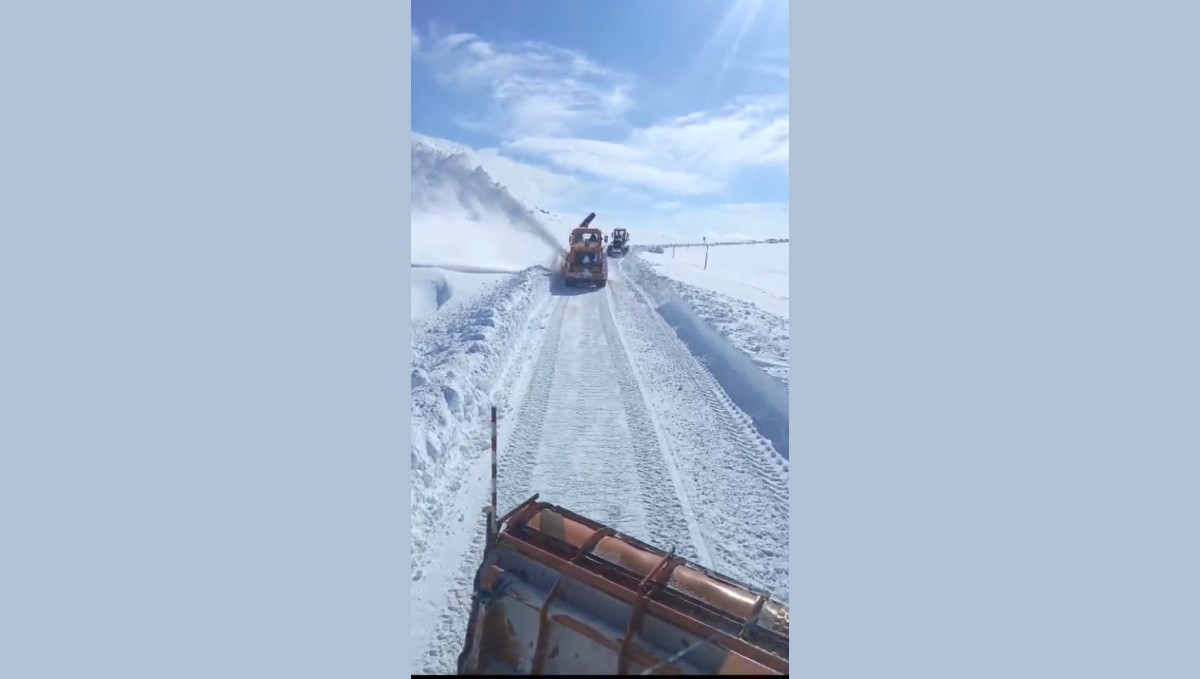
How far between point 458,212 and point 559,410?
7.08ft

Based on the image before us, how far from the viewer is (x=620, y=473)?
5508 mm

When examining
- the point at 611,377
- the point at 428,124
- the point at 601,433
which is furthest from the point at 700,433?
the point at 428,124

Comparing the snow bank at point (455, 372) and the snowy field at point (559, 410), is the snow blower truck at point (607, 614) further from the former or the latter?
the snow bank at point (455, 372)

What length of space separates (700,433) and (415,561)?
300 centimetres

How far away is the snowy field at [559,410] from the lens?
4.66 metres

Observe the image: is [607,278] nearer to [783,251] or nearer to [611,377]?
[611,377]

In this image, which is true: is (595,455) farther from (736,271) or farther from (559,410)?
(736,271)

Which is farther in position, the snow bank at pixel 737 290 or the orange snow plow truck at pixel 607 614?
the snow bank at pixel 737 290

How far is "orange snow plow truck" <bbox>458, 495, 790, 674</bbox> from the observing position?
10.4ft

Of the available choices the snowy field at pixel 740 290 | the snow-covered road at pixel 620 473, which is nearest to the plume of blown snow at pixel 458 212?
the snow-covered road at pixel 620 473

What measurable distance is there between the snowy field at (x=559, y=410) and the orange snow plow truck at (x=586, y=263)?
115 centimetres

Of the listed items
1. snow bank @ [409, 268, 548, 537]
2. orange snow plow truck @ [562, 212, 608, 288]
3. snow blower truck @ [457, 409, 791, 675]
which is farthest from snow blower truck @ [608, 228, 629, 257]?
snow blower truck @ [457, 409, 791, 675]

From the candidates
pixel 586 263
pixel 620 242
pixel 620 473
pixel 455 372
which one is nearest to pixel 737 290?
pixel 620 242

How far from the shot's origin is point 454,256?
689cm
